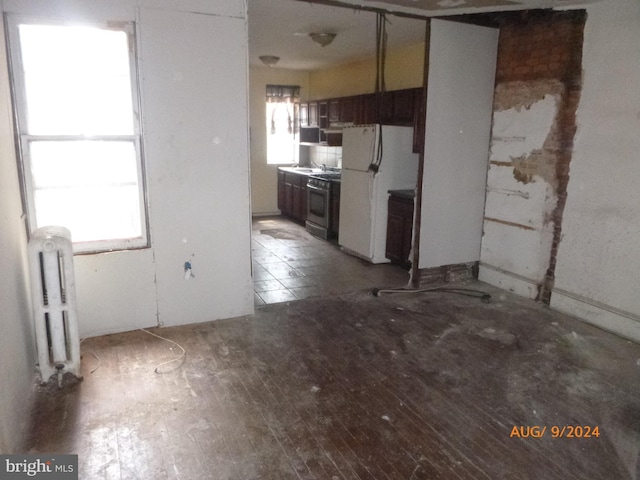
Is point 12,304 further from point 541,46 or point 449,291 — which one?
point 541,46

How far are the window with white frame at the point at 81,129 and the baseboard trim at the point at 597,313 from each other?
3588mm

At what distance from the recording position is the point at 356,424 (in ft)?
8.20

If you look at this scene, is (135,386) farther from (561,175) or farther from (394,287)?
(561,175)

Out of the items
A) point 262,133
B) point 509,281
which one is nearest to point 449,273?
point 509,281

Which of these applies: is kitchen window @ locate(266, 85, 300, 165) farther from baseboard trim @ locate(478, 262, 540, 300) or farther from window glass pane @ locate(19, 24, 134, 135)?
window glass pane @ locate(19, 24, 134, 135)

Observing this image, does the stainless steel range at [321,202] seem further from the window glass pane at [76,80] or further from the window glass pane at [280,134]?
the window glass pane at [76,80]

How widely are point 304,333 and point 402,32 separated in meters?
3.51

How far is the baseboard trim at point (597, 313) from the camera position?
359cm

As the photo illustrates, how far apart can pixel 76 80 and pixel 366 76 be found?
461 cm

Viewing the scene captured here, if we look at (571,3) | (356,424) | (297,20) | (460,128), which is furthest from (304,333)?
(571,3)

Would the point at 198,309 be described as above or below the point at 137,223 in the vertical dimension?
below
